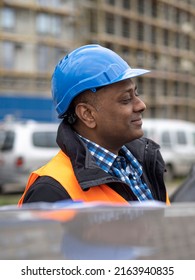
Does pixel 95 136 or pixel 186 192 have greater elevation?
pixel 95 136

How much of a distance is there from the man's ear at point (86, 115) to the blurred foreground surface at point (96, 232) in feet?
1.75

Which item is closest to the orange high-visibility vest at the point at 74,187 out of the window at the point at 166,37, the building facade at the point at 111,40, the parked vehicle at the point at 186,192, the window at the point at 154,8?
the parked vehicle at the point at 186,192

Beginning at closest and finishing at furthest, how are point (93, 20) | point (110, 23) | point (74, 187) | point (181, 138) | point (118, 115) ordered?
point (74, 187) < point (118, 115) < point (181, 138) < point (93, 20) < point (110, 23)

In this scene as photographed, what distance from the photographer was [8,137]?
39.1 feet

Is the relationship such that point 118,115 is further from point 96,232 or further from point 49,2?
point 49,2

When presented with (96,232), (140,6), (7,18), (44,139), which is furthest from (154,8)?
(96,232)

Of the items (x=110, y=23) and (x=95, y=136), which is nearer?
(x=95, y=136)

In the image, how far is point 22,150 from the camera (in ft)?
38.2

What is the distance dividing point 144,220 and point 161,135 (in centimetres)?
1462

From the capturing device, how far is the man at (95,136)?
1.61 meters

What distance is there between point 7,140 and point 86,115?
404 inches

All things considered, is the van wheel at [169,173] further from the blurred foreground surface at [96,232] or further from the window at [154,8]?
the window at [154,8]

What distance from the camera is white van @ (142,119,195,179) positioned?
50.6ft

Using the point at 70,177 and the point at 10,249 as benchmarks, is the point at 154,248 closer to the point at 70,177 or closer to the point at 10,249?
the point at 10,249
